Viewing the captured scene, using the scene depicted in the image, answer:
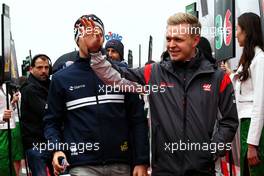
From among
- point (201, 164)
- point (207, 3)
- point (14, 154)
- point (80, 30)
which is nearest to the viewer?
point (201, 164)

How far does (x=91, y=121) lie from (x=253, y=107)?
5.92 ft

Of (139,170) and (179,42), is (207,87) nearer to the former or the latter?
(179,42)

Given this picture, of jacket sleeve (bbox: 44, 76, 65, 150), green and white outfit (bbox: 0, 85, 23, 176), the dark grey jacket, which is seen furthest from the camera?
green and white outfit (bbox: 0, 85, 23, 176)

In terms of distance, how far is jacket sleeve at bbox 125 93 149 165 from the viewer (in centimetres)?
431

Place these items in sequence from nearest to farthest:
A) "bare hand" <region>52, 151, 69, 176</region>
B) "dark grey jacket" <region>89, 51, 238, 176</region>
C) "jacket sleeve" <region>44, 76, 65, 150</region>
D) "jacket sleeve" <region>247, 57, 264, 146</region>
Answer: "dark grey jacket" <region>89, 51, 238, 176</region> < "bare hand" <region>52, 151, 69, 176</region> < "jacket sleeve" <region>44, 76, 65, 150</region> < "jacket sleeve" <region>247, 57, 264, 146</region>

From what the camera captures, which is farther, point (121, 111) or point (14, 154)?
point (14, 154)

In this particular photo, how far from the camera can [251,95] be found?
5762mm

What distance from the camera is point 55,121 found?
14.6 ft

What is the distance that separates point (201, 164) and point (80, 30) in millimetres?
1212

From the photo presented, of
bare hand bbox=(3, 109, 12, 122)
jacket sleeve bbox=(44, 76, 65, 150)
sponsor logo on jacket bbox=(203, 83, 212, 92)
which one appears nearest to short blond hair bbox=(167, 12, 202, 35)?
sponsor logo on jacket bbox=(203, 83, 212, 92)

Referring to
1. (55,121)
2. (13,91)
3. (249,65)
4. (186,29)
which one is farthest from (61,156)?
(13,91)

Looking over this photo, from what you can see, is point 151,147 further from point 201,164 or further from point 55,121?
point 55,121

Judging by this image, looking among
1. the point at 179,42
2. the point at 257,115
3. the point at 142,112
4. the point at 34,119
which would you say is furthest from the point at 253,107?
the point at 34,119

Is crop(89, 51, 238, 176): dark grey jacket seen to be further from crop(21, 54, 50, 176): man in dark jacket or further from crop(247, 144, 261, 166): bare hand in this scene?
crop(21, 54, 50, 176): man in dark jacket
